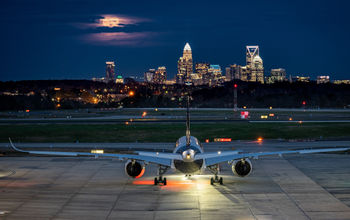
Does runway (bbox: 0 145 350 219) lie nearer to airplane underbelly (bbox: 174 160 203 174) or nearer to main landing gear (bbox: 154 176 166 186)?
main landing gear (bbox: 154 176 166 186)

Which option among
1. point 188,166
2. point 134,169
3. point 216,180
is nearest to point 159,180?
point 134,169

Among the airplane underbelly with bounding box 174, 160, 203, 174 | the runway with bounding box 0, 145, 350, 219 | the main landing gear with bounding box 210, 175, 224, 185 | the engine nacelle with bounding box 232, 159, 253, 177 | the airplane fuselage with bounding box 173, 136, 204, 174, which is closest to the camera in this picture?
the runway with bounding box 0, 145, 350, 219

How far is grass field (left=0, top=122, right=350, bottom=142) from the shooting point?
58.8 m

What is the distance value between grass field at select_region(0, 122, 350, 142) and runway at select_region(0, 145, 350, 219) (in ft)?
65.9

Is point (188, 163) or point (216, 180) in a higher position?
point (188, 163)

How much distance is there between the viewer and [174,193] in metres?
27.6

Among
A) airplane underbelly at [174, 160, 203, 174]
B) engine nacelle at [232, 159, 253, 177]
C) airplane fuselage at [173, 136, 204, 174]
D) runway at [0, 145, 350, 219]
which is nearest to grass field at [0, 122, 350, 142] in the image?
runway at [0, 145, 350, 219]

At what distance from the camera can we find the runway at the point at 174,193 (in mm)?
22969

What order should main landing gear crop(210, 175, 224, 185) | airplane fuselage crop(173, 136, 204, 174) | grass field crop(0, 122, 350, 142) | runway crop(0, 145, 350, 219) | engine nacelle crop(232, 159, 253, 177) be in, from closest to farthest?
runway crop(0, 145, 350, 219) → airplane fuselage crop(173, 136, 204, 174) → engine nacelle crop(232, 159, 253, 177) → main landing gear crop(210, 175, 224, 185) → grass field crop(0, 122, 350, 142)

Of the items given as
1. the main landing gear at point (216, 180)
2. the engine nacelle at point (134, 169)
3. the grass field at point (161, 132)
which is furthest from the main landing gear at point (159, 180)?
the grass field at point (161, 132)

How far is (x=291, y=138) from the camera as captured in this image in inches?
2292

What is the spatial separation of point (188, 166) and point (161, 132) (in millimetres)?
35842

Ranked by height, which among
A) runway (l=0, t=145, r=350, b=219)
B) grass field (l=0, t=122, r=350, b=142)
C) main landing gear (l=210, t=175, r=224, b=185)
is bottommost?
runway (l=0, t=145, r=350, b=219)

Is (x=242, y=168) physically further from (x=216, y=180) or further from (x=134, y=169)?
(x=134, y=169)
